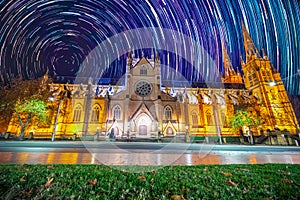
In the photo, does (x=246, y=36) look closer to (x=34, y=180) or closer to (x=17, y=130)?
(x=34, y=180)

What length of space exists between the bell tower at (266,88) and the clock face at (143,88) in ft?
98.7

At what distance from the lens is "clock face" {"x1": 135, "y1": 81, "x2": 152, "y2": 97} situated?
120 feet

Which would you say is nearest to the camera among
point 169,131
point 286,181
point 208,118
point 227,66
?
point 286,181

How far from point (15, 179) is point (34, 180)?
0.35m

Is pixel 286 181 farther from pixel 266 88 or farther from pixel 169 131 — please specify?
pixel 266 88

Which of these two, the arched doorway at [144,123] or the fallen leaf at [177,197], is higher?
the arched doorway at [144,123]

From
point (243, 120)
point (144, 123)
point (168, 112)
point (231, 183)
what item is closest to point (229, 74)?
point (243, 120)

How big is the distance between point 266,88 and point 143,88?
4060cm

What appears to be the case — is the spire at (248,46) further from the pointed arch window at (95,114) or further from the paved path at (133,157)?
the paved path at (133,157)

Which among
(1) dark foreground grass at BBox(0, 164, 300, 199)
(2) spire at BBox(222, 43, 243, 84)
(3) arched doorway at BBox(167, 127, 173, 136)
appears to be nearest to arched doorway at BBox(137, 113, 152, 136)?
(3) arched doorway at BBox(167, 127, 173, 136)

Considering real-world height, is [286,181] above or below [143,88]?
below

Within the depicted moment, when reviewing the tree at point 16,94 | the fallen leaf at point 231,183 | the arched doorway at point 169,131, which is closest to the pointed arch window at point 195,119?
the arched doorway at point 169,131

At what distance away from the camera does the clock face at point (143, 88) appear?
36588 millimetres

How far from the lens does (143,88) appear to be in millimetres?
37031
